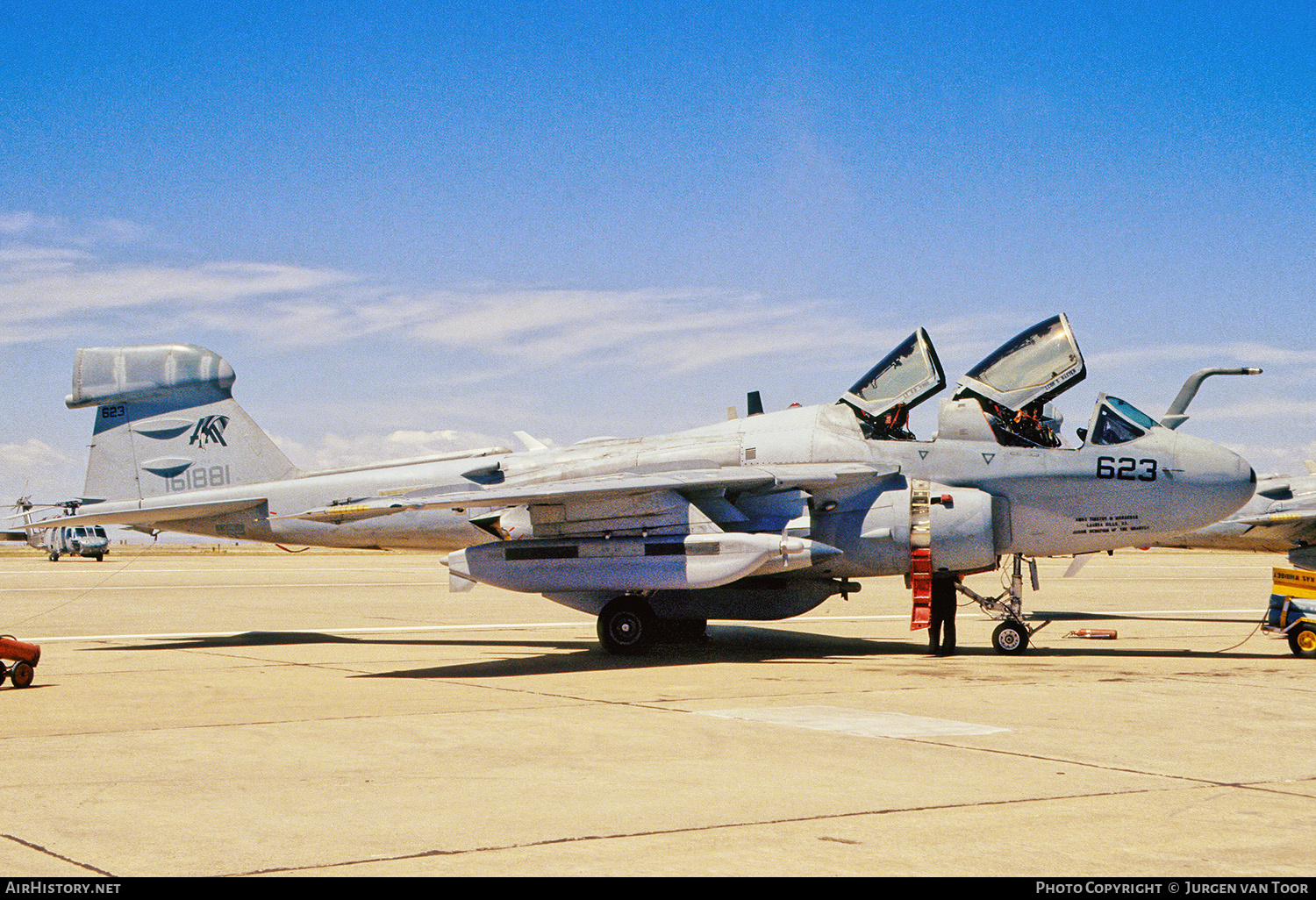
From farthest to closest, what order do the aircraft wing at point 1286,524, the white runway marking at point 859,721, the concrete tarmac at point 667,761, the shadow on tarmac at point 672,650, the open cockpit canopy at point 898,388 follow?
the aircraft wing at point 1286,524 < the open cockpit canopy at point 898,388 < the shadow on tarmac at point 672,650 < the white runway marking at point 859,721 < the concrete tarmac at point 667,761

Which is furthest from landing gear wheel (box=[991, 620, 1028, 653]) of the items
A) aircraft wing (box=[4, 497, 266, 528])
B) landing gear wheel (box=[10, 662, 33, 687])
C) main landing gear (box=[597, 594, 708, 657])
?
aircraft wing (box=[4, 497, 266, 528])

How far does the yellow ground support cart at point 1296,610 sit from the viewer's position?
13.6 meters

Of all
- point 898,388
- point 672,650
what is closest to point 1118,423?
point 898,388

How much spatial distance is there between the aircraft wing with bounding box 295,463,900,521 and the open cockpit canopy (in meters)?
0.74

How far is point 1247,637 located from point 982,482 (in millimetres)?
5573

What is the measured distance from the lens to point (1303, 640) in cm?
1355

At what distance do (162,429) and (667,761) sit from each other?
13.3 meters

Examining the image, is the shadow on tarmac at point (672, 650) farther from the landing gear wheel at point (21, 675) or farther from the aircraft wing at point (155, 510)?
the landing gear wheel at point (21, 675)

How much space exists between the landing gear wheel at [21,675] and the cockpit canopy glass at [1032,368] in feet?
36.1

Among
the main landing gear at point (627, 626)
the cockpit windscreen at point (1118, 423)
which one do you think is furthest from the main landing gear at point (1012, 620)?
the main landing gear at point (627, 626)

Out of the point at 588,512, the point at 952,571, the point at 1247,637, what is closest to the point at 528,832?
the point at 588,512

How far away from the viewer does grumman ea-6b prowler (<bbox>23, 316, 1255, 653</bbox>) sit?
13555mm

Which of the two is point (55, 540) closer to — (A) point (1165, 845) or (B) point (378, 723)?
(B) point (378, 723)

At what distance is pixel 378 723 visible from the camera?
27.9 feet
